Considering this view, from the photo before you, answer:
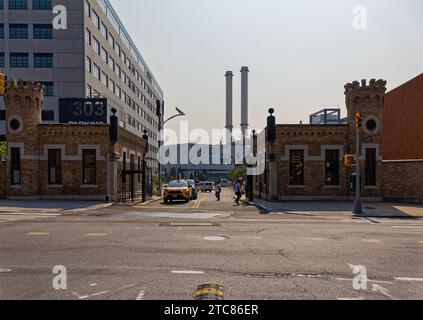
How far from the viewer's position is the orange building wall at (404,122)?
3503 cm

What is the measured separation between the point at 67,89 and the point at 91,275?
4874 centimetres

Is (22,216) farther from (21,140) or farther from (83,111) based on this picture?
(83,111)

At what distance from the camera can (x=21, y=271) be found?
7.83 metres

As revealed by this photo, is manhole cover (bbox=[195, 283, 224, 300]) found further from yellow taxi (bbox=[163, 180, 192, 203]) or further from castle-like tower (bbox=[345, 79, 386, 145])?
castle-like tower (bbox=[345, 79, 386, 145])

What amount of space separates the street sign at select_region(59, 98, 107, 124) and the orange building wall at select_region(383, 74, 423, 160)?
29.8 metres

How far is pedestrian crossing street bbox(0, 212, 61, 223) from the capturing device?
17078 mm

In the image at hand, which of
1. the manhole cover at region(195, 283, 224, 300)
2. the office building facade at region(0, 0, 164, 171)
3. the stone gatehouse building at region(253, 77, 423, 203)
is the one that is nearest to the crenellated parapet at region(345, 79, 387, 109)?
the stone gatehouse building at region(253, 77, 423, 203)

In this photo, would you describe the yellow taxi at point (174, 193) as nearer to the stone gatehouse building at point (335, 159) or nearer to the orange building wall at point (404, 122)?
the stone gatehouse building at point (335, 159)

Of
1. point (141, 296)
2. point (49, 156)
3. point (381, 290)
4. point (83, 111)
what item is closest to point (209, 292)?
point (141, 296)

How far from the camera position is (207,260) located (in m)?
8.94

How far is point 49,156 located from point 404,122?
111ft

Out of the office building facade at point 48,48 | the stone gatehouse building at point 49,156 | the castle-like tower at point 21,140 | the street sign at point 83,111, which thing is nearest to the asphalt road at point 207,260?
the stone gatehouse building at point 49,156

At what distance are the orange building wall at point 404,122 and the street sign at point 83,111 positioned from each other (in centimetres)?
2984
